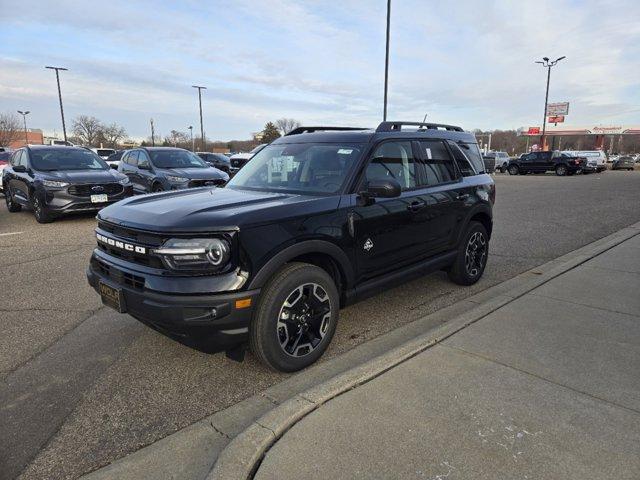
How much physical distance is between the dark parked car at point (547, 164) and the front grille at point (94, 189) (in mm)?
31090

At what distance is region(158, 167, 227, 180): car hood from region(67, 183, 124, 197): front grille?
156 centimetres

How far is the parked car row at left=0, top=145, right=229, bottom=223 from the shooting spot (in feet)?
30.6

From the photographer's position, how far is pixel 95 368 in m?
3.40

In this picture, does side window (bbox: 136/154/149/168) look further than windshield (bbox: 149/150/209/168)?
Yes

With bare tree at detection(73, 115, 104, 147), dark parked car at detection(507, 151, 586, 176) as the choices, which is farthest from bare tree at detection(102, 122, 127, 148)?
dark parked car at detection(507, 151, 586, 176)

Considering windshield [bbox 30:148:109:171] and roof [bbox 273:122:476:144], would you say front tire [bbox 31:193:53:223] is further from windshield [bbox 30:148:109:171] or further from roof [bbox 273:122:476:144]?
roof [bbox 273:122:476:144]

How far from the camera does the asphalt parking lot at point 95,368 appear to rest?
2.56 m

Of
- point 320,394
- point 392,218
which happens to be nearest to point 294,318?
point 320,394

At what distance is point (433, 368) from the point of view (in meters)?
3.12

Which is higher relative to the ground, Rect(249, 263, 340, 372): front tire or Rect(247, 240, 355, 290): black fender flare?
Rect(247, 240, 355, 290): black fender flare

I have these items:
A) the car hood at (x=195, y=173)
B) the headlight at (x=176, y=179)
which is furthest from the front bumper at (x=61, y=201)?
the car hood at (x=195, y=173)

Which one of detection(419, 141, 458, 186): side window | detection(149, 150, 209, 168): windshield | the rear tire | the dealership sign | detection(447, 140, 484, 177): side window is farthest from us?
the dealership sign

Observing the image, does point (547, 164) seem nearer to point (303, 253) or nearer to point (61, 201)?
point (61, 201)

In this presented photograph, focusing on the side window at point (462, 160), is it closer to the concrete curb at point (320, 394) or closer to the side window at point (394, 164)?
the side window at point (394, 164)
